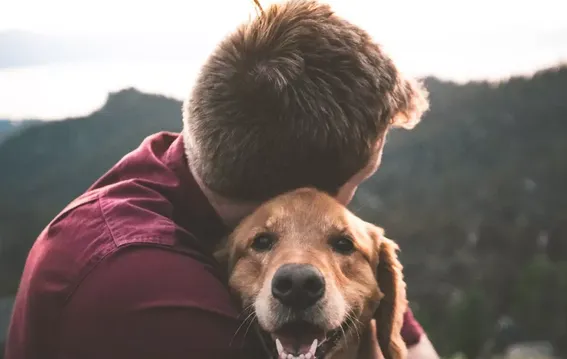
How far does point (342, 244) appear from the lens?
1.63 metres

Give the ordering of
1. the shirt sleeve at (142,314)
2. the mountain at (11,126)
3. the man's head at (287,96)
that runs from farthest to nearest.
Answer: the mountain at (11,126), the man's head at (287,96), the shirt sleeve at (142,314)

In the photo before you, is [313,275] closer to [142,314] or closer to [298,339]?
[298,339]

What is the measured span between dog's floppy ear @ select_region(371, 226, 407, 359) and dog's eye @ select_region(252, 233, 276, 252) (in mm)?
342

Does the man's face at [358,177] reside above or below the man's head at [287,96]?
below

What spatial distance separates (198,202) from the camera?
159 centimetres

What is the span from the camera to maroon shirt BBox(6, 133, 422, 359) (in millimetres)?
1251

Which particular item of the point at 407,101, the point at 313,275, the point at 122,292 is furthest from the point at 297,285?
the point at 407,101

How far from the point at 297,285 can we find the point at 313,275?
0.04 metres

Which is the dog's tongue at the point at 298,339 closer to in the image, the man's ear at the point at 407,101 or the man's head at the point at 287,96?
the man's head at the point at 287,96

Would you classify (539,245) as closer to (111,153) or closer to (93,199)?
(111,153)

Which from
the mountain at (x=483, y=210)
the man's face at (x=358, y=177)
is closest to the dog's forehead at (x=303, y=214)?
the man's face at (x=358, y=177)

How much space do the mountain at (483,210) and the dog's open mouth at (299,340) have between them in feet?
7.06

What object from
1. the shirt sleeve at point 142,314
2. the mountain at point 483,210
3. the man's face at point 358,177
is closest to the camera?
the shirt sleeve at point 142,314

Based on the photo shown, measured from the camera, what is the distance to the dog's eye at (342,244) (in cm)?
161
